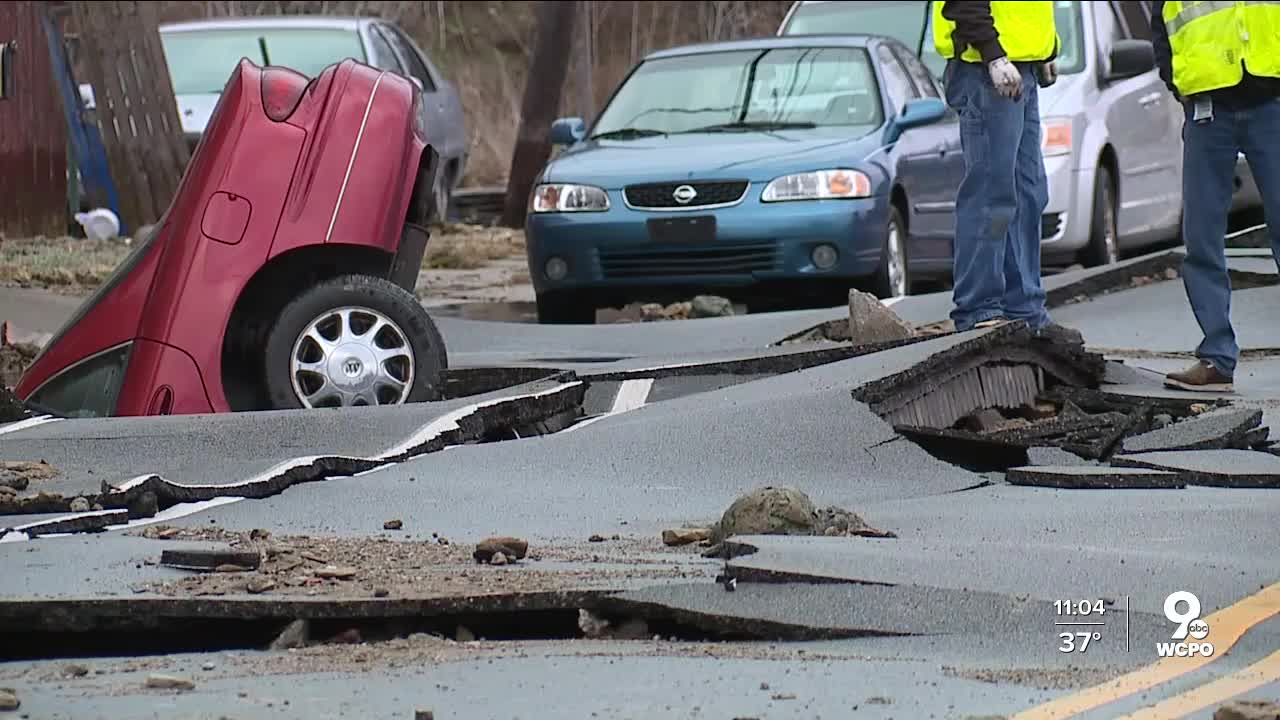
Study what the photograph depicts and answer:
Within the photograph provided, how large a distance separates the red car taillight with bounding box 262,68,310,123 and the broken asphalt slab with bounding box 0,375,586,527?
3.71 ft

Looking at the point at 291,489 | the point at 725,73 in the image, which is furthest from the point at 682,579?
the point at 725,73

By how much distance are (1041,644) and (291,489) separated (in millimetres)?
A: 2473

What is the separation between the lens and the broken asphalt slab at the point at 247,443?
246 inches

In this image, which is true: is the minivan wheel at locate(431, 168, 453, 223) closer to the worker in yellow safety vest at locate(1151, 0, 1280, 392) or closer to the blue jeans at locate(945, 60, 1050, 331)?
the blue jeans at locate(945, 60, 1050, 331)

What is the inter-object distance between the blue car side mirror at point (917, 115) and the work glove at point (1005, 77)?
146 inches

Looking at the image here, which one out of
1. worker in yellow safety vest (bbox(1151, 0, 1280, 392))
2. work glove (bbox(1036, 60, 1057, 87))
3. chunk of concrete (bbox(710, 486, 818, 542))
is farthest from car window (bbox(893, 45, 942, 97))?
chunk of concrete (bbox(710, 486, 818, 542))

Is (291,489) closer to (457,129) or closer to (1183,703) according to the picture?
(1183,703)

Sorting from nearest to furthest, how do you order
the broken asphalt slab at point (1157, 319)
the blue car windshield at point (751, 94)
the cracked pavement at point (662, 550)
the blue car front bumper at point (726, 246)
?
the cracked pavement at point (662, 550) < the broken asphalt slab at point (1157, 319) < the blue car front bumper at point (726, 246) < the blue car windshield at point (751, 94)

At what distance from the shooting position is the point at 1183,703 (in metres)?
4.01

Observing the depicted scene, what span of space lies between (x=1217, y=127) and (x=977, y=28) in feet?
3.22

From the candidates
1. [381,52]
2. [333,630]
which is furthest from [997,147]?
[381,52]

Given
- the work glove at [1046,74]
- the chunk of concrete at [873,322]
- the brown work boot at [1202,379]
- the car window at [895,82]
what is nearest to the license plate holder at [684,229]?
the car window at [895,82]

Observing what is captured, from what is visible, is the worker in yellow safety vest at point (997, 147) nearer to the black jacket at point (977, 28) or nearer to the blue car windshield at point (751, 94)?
the black jacket at point (977, 28)

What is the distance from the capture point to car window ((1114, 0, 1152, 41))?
16783 millimetres
